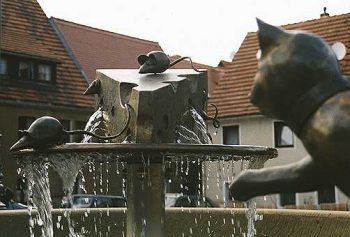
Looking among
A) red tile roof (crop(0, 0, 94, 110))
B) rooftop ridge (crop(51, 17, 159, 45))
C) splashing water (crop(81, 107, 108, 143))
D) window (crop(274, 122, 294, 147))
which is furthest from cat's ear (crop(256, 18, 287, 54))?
rooftop ridge (crop(51, 17, 159, 45))

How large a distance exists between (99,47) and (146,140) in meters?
33.1

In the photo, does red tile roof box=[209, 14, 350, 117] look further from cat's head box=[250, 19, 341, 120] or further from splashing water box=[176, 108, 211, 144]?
cat's head box=[250, 19, 341, 120]

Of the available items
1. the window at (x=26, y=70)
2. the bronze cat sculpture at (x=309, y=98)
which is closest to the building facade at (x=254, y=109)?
the window at (x=26, y=70)

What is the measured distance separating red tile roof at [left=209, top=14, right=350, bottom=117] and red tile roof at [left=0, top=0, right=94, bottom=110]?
6.07m

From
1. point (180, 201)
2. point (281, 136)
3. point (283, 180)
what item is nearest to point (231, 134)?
point (281, 136)

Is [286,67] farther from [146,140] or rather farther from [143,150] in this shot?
[146,140]

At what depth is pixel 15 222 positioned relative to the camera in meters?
8.74

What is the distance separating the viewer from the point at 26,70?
101 feet

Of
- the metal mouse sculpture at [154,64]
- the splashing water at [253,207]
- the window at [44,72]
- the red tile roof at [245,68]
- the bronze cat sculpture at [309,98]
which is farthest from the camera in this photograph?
the window at [44,72]

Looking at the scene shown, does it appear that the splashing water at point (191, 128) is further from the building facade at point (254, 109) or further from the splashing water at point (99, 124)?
the building facade at point (254, 109)

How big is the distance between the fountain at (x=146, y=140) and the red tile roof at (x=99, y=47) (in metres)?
28.3

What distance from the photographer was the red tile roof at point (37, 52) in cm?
2992

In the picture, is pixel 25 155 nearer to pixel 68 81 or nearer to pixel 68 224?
pixel 68 224

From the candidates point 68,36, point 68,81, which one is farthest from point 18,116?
point 68,36
